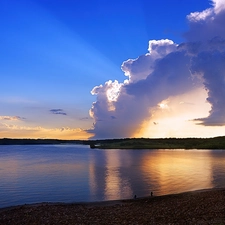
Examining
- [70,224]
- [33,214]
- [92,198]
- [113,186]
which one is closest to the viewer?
[70,224]

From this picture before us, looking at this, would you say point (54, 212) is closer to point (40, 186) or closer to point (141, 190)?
point (141, 190)

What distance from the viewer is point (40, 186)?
4584 cm

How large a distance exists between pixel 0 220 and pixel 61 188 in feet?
68.1

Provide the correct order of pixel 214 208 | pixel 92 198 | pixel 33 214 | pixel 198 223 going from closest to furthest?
1. pixel 198 223
2. pixel 214 208
3. pixel 33 214
4. pixel 92 198

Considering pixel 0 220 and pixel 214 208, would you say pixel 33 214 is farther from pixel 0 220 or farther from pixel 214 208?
pixel 214 208

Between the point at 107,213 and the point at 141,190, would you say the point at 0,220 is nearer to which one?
the point at 107,213

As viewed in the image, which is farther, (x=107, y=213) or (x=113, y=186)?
(x=113, y=186)

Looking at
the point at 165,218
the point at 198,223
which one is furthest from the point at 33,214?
the point at 198,223

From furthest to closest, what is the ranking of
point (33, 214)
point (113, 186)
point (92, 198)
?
point (113, 186) → point (92, 198) → point (33, 214)

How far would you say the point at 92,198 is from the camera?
118 ft

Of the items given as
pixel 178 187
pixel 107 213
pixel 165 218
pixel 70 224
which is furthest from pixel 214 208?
pixel 178 187

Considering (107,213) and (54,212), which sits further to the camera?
(54,212)

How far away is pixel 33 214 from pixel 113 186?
20926 mm

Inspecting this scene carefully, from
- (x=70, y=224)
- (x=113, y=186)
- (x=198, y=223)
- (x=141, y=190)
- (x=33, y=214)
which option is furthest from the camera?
(x=113, y=186)
